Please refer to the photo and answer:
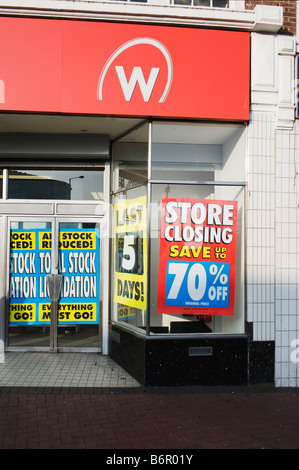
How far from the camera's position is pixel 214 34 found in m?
5.52

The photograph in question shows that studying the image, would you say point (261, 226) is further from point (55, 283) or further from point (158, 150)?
point (55, 283)

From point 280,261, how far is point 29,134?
435 centimetres

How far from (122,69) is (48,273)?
137 inches

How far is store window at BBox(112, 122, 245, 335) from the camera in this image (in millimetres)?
5594

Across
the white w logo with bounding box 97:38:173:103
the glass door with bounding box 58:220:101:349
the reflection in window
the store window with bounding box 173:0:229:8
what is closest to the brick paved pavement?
the glass door with bounding box 58:220:101:349

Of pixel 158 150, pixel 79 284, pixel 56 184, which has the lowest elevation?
pixel 79 284

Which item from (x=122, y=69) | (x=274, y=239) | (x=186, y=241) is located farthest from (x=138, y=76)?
(x=274, y=239)

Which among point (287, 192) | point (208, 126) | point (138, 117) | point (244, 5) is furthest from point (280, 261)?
point (244, 5)

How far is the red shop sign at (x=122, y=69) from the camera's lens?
5332 millimetres

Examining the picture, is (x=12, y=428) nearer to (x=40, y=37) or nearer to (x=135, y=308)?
(x=135, y=308)

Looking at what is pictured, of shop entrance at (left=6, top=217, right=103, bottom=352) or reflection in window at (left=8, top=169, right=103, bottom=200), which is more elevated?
reflection in window at (left=8, top=169, right=103, bottom=200)

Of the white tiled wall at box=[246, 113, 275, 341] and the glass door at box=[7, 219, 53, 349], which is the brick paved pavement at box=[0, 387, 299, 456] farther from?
the glass door at box=[7, 219, 53, 349]

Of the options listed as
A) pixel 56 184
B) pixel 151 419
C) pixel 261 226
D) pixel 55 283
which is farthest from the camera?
pixel 56 184

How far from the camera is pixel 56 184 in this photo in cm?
687
